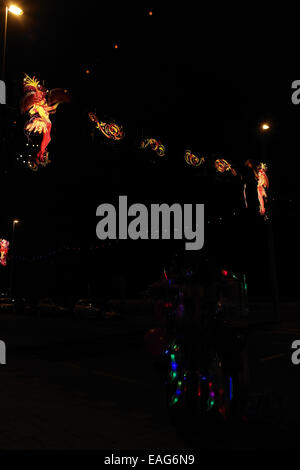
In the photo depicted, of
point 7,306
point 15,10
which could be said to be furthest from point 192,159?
point 7,306

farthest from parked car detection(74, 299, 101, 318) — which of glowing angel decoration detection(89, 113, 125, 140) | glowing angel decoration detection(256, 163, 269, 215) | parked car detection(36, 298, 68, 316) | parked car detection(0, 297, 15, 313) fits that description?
glowing angel decoration detection(89, 113, 125, 140)

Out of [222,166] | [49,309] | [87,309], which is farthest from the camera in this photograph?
[49,309]

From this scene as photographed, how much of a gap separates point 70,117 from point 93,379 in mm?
6227

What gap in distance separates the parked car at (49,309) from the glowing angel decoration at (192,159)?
21486 mm

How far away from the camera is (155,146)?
12.1 m

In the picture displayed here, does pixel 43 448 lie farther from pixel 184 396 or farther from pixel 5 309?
pixel 5 309

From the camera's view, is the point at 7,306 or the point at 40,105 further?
the point at 7,306

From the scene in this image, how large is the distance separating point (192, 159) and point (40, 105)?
6.11 metres

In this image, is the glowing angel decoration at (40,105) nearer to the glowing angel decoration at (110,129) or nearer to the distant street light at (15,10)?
the glowing angel decoration at (110,129)

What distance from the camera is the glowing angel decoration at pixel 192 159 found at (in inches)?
537

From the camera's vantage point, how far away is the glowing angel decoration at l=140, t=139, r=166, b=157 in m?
11.9

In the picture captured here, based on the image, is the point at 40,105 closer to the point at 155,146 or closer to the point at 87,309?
the point at 155,146

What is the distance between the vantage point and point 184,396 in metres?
4.89

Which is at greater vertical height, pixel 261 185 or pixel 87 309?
pixel 261 185
